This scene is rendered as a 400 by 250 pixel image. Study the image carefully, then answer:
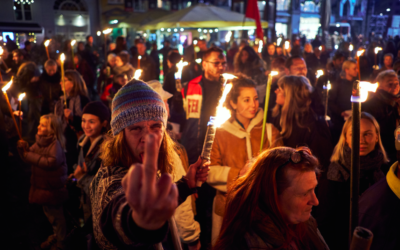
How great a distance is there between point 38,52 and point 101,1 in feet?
65.4

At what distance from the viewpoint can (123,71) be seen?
7586 mm

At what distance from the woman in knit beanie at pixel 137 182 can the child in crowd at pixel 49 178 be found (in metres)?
2.58

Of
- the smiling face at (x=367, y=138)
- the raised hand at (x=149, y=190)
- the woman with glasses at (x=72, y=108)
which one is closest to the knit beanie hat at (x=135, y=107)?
the raised hand at (x=149, y=190)

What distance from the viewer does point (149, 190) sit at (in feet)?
3.04

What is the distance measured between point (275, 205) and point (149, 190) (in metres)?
1.13

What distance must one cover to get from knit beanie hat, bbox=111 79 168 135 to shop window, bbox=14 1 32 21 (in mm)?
28511

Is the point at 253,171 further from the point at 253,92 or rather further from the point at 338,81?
the point at 338,81

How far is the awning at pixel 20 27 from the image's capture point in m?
23.5

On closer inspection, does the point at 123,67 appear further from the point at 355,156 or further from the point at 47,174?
the point at 355,156

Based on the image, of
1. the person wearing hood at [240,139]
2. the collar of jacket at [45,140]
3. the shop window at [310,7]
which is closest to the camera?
the person wearing hood at [240,139]

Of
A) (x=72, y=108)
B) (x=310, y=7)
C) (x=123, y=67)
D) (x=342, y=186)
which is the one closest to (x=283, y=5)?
(x=310, y=7)

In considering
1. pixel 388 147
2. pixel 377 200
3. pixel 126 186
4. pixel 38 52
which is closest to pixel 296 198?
pixel 377 200

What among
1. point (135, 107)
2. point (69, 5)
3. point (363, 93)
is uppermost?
point (69, 5)

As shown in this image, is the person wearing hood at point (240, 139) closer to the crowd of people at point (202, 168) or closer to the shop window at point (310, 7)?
the crowd of people at point (202, 168)
